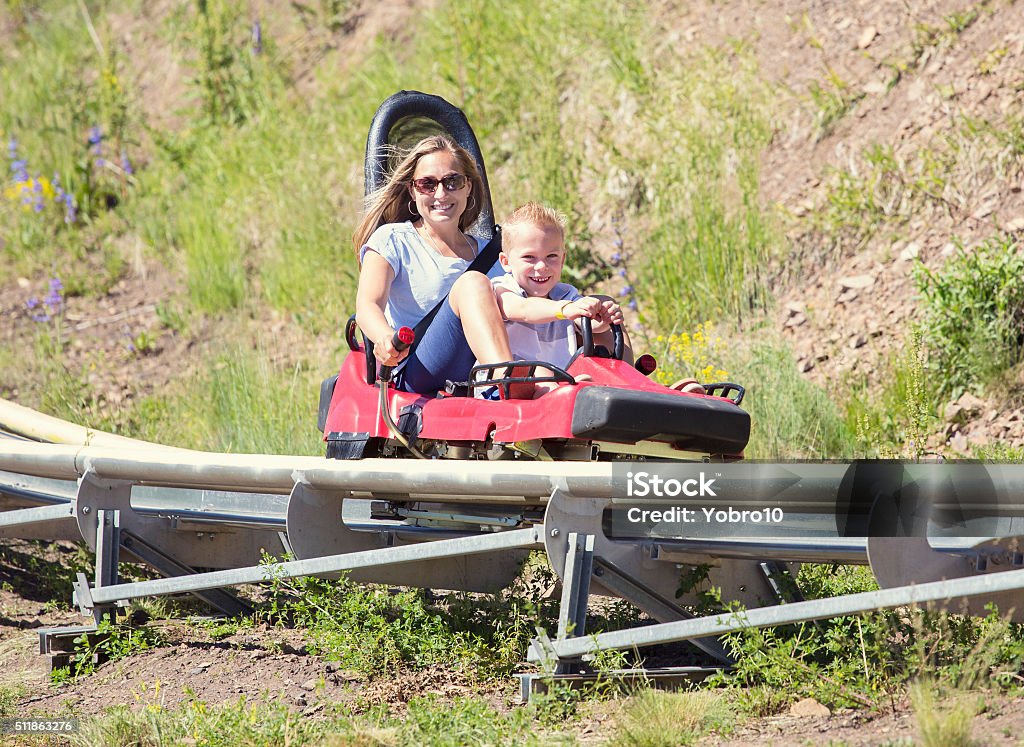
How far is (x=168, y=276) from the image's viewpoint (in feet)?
39.9

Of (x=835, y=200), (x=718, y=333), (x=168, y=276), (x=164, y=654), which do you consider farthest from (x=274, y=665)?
(x=168, y=276)

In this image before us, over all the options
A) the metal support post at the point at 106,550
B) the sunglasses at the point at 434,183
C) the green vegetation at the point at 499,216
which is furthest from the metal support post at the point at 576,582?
the metal support post at the point at 106,550

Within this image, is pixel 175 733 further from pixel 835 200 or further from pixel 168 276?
pixel 168 276

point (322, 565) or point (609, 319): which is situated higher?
point (609, 319)

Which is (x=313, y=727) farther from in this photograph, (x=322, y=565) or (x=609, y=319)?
(x=609, y=319)

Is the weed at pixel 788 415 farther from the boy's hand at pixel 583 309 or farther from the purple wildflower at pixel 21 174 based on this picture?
the purple wildflower at pixel 21 174

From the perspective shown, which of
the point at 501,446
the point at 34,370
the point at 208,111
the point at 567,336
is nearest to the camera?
the point at 501,446

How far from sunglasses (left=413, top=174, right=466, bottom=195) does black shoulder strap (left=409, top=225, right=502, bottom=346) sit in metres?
0.27

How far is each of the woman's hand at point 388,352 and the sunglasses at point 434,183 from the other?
2.71 ft

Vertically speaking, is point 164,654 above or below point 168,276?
below

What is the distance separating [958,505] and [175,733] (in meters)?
2.53

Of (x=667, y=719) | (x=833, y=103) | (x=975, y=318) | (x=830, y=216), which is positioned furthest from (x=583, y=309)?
(x=833, y=103)

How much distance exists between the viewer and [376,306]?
4922mm

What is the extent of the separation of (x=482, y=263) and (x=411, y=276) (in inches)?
11.9
